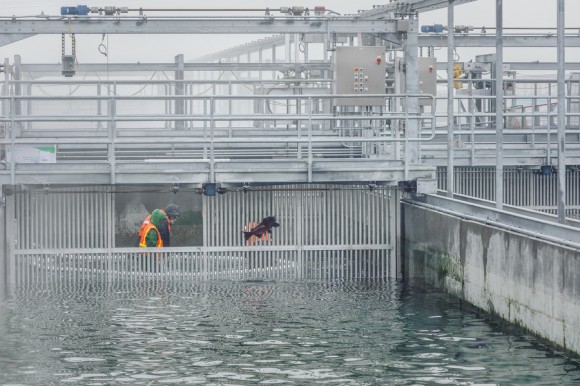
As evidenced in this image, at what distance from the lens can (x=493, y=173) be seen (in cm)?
2416

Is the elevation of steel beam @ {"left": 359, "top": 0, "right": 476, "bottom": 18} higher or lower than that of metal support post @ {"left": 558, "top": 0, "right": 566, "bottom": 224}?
higher

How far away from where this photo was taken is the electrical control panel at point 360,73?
843 inches

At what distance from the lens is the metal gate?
19.9 metres

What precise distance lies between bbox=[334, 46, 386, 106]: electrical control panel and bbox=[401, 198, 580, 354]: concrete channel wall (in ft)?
6.81

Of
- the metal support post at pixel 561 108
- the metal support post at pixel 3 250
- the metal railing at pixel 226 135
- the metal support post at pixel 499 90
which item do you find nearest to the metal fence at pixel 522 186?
the metal railing at pixel 226 135

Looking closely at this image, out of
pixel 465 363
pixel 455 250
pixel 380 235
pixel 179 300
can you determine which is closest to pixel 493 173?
pixel 380 235

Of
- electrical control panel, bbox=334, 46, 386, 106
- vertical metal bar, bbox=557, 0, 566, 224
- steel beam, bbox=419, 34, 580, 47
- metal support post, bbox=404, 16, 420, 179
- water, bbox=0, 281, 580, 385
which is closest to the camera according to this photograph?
water, bbox=0, 281, 580, 385

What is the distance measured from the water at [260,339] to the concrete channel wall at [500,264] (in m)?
0.28

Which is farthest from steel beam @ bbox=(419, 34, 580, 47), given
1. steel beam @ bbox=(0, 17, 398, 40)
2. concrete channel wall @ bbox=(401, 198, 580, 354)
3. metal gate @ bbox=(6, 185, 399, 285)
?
metal gate @ bbox=(6, 185, 399, 285)

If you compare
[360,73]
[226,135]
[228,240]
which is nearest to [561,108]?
[228,240]

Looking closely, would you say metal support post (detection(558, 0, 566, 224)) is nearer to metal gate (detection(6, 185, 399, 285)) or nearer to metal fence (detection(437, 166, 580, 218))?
metal gate (detection(6, 185, 399, 285))

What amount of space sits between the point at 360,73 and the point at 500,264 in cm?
670

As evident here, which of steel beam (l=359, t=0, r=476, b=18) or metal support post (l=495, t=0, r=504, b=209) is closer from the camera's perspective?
metal support post (l=495, t=0, r=504, b=209)

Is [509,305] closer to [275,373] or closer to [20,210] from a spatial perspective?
[275,373]
